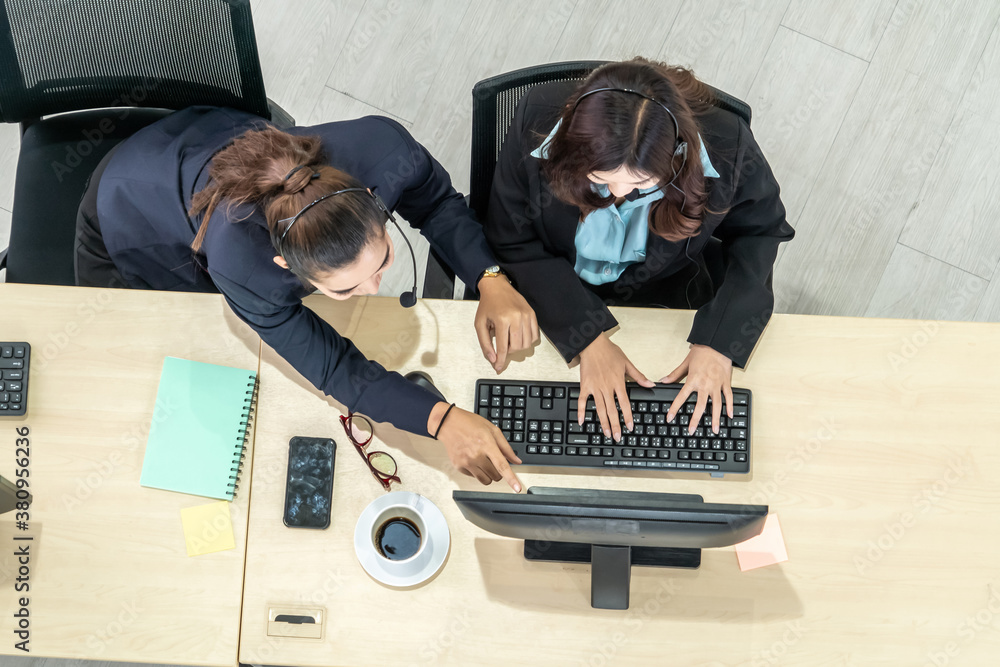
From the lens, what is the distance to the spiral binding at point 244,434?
50.2 inches

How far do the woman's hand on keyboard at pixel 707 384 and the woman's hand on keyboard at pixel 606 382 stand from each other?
0.06m

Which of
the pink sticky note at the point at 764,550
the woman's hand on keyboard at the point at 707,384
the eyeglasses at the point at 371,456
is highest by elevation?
the woman's hand on keyboard at the point at 707,384

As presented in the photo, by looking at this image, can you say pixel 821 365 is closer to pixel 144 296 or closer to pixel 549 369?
pixel 549 369

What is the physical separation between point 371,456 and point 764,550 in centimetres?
68

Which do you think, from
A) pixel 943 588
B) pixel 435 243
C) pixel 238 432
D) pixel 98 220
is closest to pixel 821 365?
pixel 943 588

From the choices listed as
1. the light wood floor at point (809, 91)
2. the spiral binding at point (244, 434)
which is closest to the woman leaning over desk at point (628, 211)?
the spiral binding at point (244, 434)

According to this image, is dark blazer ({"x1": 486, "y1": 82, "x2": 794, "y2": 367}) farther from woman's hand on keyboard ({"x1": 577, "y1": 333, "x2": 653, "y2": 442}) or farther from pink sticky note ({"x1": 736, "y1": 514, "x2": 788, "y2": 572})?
pink sticky note ({"x1": 736, "y1": 514, "x2": 788, "y2": 572})

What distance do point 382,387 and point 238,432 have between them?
27 cm

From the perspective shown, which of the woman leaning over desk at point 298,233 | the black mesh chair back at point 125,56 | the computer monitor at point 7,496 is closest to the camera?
the woman leaning over desk at point 298,233

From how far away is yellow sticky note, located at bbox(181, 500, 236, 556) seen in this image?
4.12 ft

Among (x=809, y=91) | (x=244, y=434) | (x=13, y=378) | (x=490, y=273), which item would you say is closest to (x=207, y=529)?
(x=244, y=434)

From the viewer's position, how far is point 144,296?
1.35 metres

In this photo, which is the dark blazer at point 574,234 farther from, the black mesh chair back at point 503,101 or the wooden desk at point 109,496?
the wooden desk at point 109,496

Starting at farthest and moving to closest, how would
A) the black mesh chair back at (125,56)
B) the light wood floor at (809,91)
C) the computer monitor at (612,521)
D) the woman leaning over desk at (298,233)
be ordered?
the light wood floor at (809,91) → the black mesh chair back at (125,56) → the woman leaning over desk at (298,233) → the computer monitor at (612,521)
